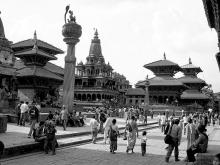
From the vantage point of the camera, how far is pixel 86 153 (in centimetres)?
1393

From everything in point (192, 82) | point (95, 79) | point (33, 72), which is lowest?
point (33, 72)

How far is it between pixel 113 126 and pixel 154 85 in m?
56.0

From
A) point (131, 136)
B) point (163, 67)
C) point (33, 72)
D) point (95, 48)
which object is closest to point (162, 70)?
point (163, 67)

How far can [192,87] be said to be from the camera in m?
79.8

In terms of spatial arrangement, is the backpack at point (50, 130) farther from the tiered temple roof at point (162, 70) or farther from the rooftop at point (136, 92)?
the rooftop at point (136, 92)

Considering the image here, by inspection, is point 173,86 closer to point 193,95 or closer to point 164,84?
point 164,84

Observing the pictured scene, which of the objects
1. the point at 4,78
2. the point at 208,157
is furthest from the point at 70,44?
the point at 208,157

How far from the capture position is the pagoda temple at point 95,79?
80.2m

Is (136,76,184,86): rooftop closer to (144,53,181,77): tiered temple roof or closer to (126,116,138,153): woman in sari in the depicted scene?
(144,53,181,77): tiered temple roof

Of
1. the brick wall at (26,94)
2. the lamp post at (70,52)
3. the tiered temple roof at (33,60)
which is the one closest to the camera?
the lamp post at (70,52)

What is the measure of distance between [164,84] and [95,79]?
19.7m

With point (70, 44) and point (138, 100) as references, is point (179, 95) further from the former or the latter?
point (70, 44)

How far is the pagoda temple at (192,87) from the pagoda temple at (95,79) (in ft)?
53.9

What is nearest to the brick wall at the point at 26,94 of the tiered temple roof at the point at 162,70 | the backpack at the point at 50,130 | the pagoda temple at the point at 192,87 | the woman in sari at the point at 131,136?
the woman in sari at the point at 131,136
